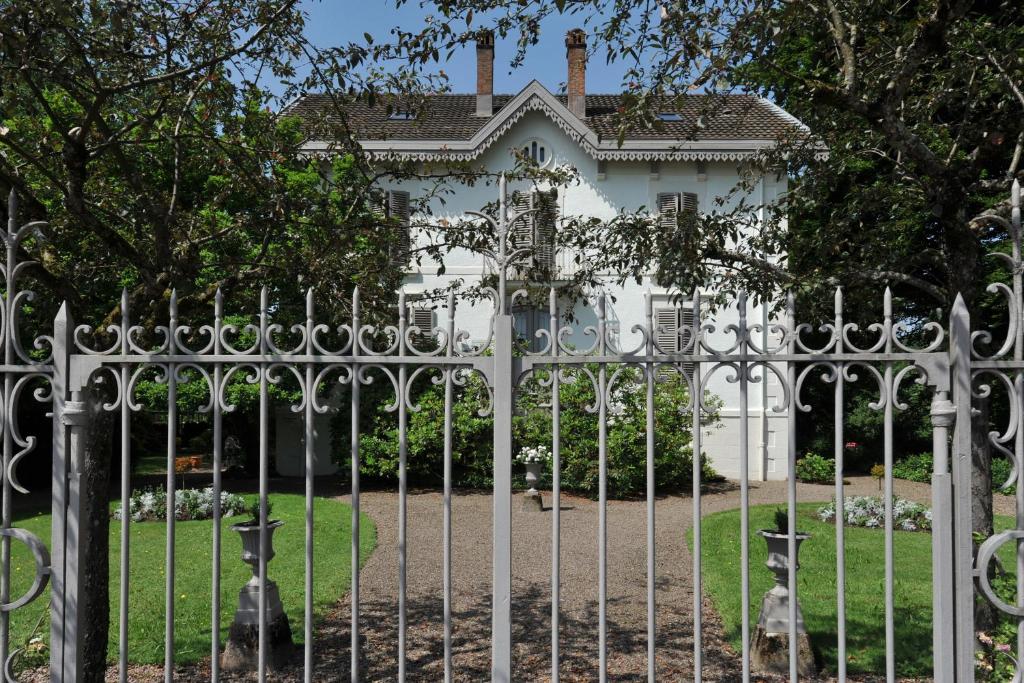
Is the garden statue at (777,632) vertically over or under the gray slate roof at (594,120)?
under

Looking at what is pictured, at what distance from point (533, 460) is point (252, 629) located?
7.89 metres

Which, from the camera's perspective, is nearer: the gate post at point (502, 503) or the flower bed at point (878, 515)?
the gate post at point (502, 503)

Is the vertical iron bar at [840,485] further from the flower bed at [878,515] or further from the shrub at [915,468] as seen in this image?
the shrub at [915,468]

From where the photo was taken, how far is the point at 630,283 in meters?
17.0

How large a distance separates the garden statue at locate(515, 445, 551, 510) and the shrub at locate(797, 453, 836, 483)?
5.79 meters

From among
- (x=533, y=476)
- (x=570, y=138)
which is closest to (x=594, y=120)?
(x=570, y=138)

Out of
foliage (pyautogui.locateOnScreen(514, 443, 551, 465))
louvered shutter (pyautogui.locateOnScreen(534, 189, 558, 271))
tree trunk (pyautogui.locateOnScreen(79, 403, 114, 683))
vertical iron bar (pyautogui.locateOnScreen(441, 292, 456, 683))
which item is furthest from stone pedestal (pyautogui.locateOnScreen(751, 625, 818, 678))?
foliage (pyautogui.locateOnScreen(514, 443, 551, 465))

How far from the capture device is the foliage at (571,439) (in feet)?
44.0

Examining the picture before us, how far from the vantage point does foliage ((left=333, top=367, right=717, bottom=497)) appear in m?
13.4

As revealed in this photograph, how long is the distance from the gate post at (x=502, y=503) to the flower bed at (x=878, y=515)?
8.85 metres

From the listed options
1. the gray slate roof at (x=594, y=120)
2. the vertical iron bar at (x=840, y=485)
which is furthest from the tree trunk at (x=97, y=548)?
the gray slate roof at (x=594, y=120)

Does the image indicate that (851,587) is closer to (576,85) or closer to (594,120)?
(594,120)

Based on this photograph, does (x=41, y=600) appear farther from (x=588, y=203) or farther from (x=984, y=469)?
(x=588, y=203)

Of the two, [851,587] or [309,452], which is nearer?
[309,452]
